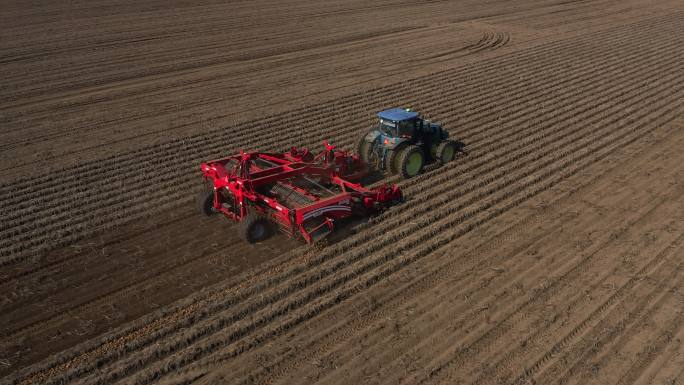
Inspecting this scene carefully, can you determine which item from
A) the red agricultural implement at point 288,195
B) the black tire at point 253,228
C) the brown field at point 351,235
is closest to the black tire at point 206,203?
the red agricultural implement at point 288,195

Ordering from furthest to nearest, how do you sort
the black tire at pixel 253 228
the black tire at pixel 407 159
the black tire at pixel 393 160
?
the black tire at pixel 393 160 < the black tire at pixel 407 159 < the black tire at pixel 253 228

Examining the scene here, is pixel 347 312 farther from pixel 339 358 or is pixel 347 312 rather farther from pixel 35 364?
pixel 35 364

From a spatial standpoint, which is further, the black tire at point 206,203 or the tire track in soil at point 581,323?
the black tire at point 206,203

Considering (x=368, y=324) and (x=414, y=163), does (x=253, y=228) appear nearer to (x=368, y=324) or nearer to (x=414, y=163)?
(x=368, y=324)

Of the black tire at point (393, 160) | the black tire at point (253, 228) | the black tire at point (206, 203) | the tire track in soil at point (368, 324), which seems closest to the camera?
the tire track in soil at point (368, 324)

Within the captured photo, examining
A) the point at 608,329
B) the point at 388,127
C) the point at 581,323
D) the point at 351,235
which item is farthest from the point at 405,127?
the point at 608,329

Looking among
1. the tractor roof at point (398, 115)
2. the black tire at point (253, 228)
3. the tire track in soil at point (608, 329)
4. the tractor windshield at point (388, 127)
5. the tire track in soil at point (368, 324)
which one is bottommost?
the tire track in soil at point (608, 329)

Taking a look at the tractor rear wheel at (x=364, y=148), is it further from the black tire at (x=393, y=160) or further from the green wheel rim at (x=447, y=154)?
the green wheel rim at (x=447, y=154)
